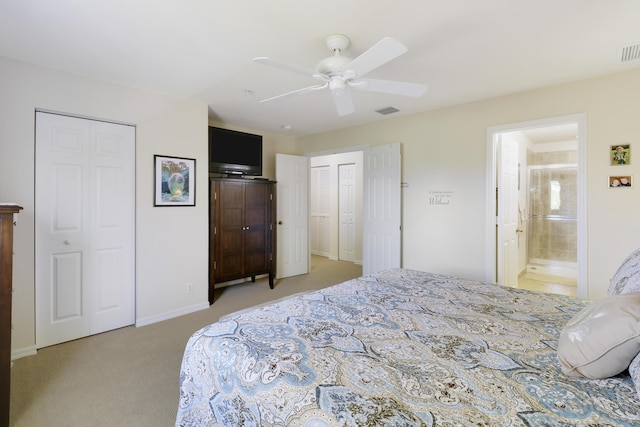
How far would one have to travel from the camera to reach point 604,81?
2.79 metres

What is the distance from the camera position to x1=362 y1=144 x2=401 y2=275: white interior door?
4242 millimetres

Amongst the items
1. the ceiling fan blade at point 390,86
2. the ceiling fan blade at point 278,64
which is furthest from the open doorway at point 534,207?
the ceiling fan blade at point 278,64

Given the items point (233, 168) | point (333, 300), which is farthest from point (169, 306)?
point (333, 300)

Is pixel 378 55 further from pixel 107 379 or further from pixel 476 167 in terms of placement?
pixel 107 379

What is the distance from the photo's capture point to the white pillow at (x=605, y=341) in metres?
0.96

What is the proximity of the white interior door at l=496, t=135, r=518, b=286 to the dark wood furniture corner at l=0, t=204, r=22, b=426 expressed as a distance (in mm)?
4223

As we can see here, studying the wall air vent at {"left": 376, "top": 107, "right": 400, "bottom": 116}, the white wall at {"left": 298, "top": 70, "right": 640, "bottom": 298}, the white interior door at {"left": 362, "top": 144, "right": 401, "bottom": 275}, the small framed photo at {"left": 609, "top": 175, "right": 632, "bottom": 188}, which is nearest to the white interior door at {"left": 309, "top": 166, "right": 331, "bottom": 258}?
the white wall at {"left": 298, "top": 70, "right": 640, "bottom": 298}

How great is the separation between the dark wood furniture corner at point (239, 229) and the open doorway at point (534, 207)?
2.96 m

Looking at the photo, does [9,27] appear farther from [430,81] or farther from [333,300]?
[430,81]

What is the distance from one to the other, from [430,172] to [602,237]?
1816mm

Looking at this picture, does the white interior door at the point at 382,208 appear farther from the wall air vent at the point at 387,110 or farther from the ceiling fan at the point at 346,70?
the ceiling fan at the point at 346,70

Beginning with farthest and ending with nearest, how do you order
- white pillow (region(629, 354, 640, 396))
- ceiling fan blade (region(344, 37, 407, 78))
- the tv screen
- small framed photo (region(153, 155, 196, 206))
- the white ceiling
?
the tv screen → small framed photo (region(153, 155, 196, 206)) → the white ceiling → ceiling fan blade (region(344, 37, 407, 78)) → white pillow (region(629, 354, 640, 396))

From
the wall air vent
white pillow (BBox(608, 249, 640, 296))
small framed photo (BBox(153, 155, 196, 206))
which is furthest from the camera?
the wall air vent

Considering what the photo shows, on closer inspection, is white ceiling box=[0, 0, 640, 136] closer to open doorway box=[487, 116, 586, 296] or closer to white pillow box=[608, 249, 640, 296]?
open doorway box=[487, 116, 586, 296]
